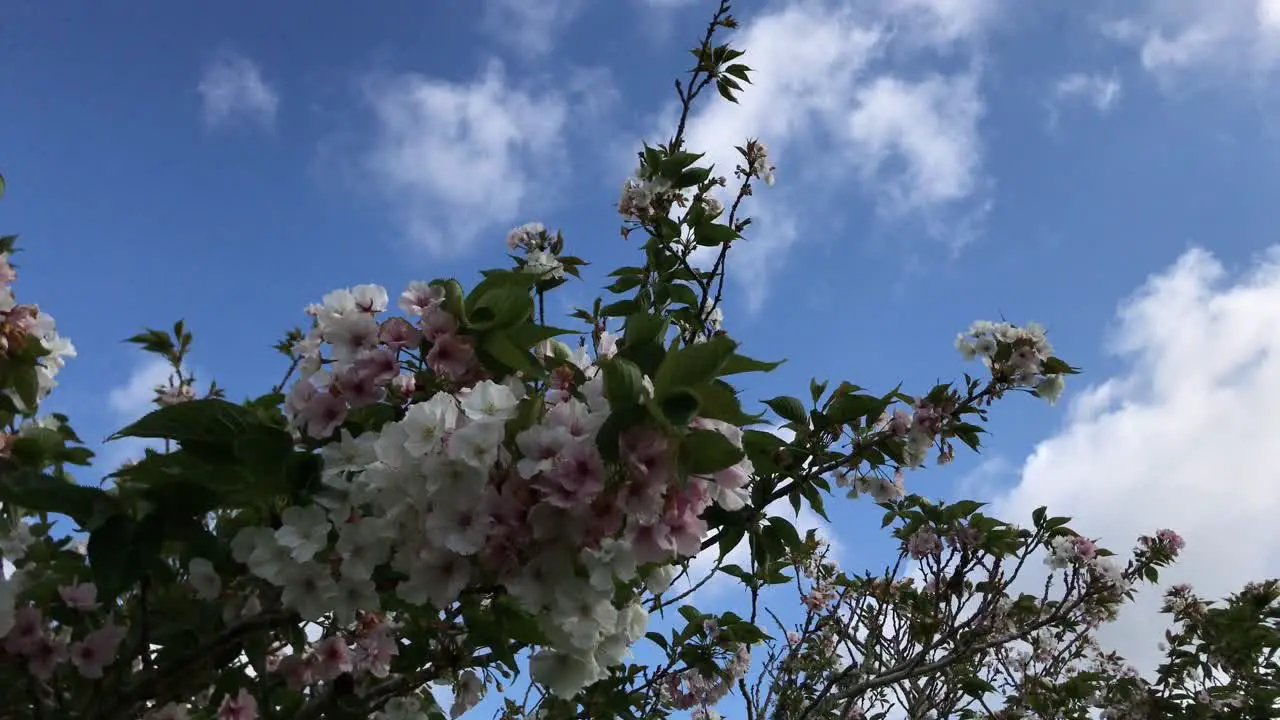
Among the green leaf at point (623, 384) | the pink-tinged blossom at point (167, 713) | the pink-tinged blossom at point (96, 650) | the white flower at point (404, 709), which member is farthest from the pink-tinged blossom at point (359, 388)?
the white flower at point (404, 709)

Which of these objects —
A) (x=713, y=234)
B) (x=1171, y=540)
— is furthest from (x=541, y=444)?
(x=1171, y=540)

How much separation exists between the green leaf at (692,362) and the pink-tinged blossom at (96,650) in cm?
139

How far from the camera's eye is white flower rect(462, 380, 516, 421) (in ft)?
4.09

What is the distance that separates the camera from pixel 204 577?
158 cm

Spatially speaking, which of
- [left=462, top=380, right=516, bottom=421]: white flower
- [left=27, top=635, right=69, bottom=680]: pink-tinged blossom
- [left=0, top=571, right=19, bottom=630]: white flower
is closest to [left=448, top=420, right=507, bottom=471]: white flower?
[left=462, top=380, right=516, bottom=421]: white flower

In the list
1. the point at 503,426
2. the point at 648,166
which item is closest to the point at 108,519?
the point at 503,426

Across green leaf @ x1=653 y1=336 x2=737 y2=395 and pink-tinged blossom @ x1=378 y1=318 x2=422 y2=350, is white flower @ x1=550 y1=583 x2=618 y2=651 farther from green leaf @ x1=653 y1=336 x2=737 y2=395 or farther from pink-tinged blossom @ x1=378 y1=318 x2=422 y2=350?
pink-tinged blossom @ x1=378 y1=318 x2=422 y2=350

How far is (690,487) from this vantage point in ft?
4.23

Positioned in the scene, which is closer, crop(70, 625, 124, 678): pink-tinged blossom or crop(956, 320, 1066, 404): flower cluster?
crop(70, 625, 124, 678): pink-tinged blossom

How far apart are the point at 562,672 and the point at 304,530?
51 centimetres

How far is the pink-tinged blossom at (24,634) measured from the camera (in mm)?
1762

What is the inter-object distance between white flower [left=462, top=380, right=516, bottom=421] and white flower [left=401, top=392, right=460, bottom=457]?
27mm

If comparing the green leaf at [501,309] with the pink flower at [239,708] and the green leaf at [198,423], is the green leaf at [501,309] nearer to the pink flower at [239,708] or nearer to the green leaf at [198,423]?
the green leaf at [198,423]

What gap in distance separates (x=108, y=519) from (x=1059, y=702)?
5.01 metres
